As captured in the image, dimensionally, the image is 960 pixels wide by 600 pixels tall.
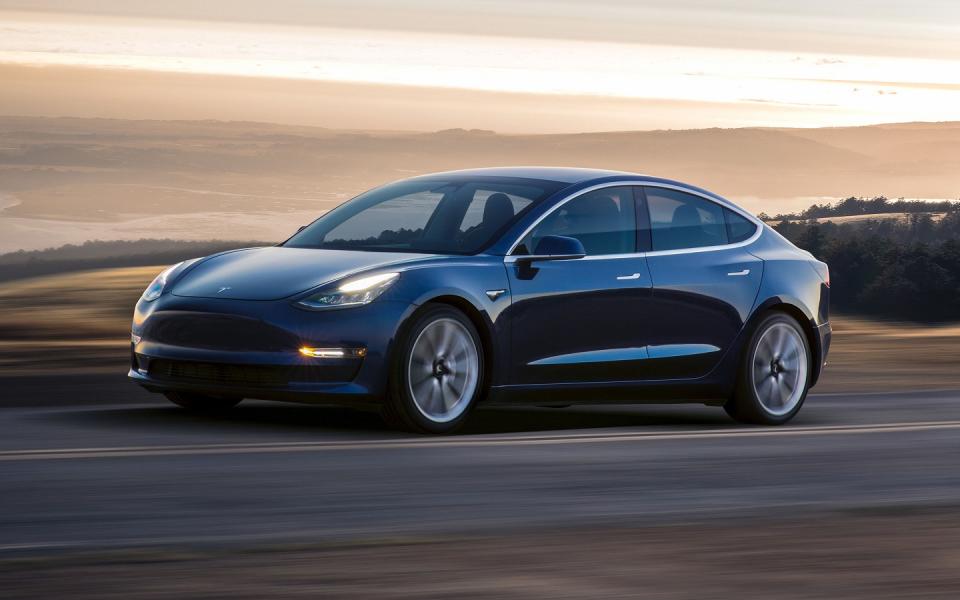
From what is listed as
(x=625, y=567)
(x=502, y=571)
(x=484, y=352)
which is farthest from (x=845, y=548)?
(x=484, y=352)

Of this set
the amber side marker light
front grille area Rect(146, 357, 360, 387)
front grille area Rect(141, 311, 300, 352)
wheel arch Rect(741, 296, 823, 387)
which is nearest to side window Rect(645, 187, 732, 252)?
wheel arch Rect(741, 296, 823, 387)

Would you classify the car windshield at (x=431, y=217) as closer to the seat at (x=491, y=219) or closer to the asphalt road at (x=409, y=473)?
the seat at (x=491, y=219)

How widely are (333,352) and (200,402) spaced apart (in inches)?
71.0

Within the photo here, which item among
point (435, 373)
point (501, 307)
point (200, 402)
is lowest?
point (200, 402)

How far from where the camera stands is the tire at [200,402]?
37.6ft

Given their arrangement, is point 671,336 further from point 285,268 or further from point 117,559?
point 117,559

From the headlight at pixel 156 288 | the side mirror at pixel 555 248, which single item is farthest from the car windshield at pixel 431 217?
the headlight at pixel 156 288

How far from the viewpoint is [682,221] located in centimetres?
1216

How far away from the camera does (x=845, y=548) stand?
714 centimetres

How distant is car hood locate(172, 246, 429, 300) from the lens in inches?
405

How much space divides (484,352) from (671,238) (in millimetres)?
1941

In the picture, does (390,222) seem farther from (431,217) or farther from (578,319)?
(578,319)

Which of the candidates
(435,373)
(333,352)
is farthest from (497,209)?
(333,352)

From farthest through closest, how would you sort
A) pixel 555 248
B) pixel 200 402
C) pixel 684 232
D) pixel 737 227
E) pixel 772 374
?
pixel 737 227 < pixel 772 374 < pixel 684 232 < pixel 200 402 < pixel 555 248
